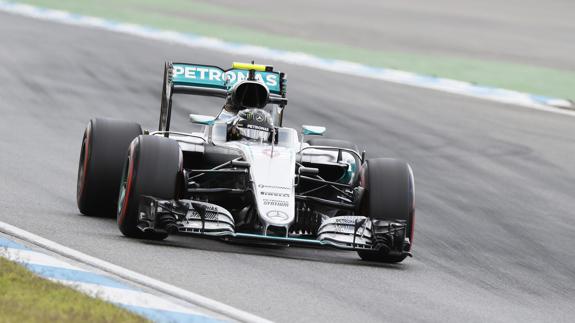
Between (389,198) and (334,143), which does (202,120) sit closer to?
(389,198)

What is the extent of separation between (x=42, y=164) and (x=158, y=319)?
7.14 metres

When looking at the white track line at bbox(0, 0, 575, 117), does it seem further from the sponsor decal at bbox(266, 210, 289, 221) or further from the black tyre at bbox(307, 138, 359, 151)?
the sponsor decal at bbox(266, 210, 289, 221)

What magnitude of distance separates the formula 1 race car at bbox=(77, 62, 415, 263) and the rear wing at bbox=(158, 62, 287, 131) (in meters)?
0.03

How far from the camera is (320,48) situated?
2647 centimetres

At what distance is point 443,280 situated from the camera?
10094mm

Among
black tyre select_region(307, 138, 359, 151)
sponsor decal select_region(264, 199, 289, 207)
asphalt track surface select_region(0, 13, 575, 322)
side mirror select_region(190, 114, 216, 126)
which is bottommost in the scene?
asphalt track surface select_region(0, 13, 575, 322)

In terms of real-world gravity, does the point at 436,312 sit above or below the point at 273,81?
below

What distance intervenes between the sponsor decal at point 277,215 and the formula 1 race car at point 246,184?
11 mm

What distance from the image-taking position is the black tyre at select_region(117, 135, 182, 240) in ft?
33.3

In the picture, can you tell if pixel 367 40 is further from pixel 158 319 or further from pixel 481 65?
pixel 158 319

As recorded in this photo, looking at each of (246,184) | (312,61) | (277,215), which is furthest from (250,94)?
(312,61)

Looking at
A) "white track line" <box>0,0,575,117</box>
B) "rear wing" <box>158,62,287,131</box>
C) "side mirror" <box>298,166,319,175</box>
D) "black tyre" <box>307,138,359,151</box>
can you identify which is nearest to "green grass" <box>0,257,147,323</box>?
"side mirror" <box>298,166,319,175</box>

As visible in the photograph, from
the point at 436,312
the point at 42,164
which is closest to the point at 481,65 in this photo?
the point at 42,164

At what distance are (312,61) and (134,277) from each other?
1617cm
